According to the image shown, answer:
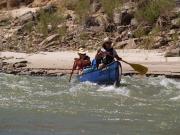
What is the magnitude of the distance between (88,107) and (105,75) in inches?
122

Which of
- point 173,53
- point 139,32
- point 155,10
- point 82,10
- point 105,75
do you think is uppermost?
point 82,10

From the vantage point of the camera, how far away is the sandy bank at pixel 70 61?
62.4 feet

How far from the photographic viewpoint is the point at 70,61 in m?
21.4

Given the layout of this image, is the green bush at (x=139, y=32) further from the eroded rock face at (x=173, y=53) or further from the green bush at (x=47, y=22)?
the green bush at (x=47, y=22)

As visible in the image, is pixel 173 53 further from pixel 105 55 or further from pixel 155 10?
pixel 155 10

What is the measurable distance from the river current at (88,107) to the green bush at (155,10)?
26.5 feet

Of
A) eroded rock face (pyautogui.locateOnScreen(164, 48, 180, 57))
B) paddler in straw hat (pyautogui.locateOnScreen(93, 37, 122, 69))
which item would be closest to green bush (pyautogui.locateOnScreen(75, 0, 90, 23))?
eroded rock face (pyautogui.locateOnScreen(164, 48, 180, 57))

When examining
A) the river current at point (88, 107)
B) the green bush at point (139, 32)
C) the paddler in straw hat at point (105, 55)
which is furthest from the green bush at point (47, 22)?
the paddler in straw hat at point (105, 55)

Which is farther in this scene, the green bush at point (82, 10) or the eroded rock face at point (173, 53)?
the green bush at point (82, 10)

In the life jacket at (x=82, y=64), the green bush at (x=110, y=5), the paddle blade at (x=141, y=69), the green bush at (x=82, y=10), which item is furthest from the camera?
the green bush at (x=82, y=10)

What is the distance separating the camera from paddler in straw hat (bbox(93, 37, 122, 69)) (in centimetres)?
1620

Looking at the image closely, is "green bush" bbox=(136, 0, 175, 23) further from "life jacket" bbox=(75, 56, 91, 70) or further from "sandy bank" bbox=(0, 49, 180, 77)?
"life jacket" bbox=(75, 56, 91, 70)

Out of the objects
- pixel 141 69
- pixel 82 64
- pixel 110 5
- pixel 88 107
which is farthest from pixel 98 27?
pixel 88 107

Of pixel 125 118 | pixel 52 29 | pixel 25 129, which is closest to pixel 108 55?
pixel 125 118
